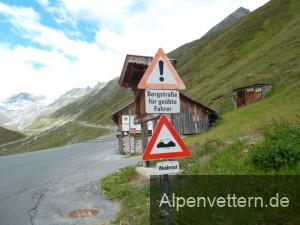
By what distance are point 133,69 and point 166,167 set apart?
6984 millimetres

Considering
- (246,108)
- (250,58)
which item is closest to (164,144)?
(246,108)

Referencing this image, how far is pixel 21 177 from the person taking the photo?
18.8m

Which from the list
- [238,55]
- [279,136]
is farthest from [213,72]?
[279,136]

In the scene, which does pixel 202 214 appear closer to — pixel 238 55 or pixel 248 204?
pixel 248 204

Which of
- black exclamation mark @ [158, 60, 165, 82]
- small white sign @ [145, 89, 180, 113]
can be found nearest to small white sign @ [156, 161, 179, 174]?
small white sign @ [145, 89, 180, 113]

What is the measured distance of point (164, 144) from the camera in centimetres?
609

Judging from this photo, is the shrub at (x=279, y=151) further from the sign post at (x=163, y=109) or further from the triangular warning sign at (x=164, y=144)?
the triangular warning sign at (x=164, y=144)

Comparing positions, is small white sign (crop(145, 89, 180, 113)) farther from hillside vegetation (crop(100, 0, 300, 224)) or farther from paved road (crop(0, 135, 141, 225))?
paved road (crop(0, 135, 141, 225))

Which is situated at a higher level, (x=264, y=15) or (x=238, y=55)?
(x=264, y=15)

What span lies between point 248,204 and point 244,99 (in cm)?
3984

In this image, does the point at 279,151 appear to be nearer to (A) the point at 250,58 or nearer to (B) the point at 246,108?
(B) the point at 246,108

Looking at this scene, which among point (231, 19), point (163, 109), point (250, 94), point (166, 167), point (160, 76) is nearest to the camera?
point (166, 167)

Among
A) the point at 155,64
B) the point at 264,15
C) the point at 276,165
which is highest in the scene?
the point at 264,15

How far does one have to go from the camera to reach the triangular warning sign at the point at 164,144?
6.02 meters
